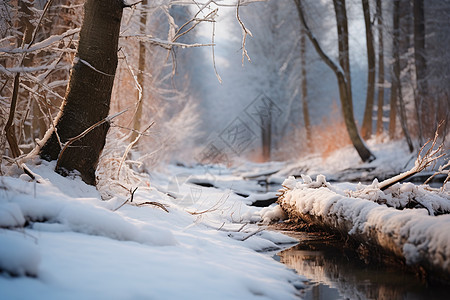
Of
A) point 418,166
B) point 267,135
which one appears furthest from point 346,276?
point 267,135

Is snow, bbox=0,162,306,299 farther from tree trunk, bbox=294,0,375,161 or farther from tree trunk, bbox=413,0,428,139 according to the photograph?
tree trunk, bbox=413,0,428,139

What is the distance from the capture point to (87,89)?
3.17m

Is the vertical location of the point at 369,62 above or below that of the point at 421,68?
above

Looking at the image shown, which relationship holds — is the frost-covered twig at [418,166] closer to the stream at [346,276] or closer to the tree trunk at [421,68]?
the stream at [346,276]

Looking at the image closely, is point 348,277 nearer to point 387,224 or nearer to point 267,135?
point 387,224

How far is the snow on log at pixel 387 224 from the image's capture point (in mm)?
1997

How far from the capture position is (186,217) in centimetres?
373

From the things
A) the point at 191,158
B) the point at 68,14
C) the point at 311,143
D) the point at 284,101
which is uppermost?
the point at 284,101

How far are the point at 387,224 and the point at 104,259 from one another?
182 cm

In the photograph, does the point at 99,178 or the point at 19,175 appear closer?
the point at 19,175

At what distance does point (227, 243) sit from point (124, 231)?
3.39ft

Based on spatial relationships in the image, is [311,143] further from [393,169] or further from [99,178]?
[99,178]

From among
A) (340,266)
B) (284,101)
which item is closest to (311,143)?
(284,101)

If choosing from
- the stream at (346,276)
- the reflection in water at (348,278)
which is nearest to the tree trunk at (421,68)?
the stream at (346,276)
